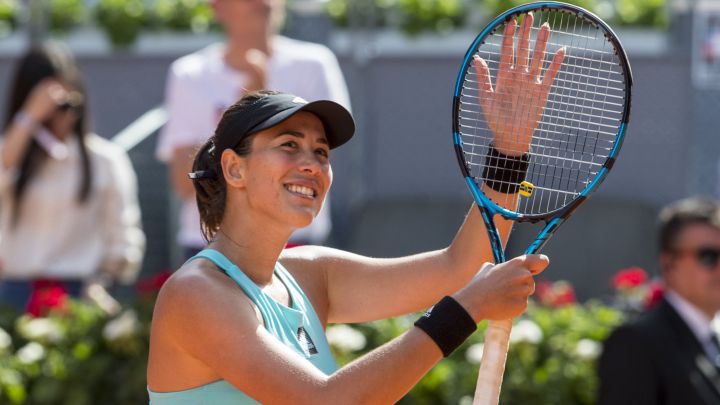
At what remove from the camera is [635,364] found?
4211mm

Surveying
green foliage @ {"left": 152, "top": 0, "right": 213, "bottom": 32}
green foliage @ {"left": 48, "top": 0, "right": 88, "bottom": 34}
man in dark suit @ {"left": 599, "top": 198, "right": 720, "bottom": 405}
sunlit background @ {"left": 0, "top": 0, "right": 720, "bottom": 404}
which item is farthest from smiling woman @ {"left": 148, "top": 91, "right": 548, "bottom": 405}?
green foliage @ {"left": 48, "top": 0, "right": 88, "bottom": 34}

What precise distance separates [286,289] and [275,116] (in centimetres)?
38

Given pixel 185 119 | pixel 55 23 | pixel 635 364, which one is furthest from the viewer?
pixel 55 23

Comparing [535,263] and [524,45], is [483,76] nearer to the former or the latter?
[524,45]

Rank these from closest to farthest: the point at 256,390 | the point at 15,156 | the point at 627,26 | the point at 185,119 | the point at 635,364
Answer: the point at 256,390 → the point at 635,364 → the point at 185,119 → the point at 15,156 → the point at 627,26

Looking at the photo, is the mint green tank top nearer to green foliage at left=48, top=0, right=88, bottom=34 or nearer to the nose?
the nose

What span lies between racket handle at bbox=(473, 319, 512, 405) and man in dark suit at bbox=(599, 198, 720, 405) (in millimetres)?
1677

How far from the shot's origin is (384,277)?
2953mm

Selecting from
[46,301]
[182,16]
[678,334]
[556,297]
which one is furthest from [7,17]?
[678,334]

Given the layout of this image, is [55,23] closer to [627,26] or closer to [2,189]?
[2,189]

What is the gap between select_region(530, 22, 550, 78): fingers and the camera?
2723 mm

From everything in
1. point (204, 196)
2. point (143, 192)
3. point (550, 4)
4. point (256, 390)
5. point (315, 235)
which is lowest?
point (143, 192)

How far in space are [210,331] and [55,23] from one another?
6614 millimetres

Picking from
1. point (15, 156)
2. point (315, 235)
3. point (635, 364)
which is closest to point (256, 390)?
point (635, 364)
